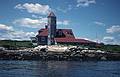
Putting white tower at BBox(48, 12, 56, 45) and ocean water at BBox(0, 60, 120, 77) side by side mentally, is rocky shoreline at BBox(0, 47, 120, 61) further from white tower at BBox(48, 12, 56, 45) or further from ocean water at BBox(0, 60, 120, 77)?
ocean water at BBox(0, 60, 120, 77)

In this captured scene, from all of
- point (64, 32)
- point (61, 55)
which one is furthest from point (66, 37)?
point (61, 55)

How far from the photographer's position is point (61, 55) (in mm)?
104750

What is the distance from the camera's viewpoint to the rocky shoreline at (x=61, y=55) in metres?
101

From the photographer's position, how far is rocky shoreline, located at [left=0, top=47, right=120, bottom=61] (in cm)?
10109

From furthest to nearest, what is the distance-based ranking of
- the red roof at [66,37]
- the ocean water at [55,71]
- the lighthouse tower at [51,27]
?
the red roof at [66,37] < the lighthouse tower at [51,27] < the ocean water at [55,71]

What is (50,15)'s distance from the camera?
128m

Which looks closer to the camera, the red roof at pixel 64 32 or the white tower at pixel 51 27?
the white tower at pixel 51 27

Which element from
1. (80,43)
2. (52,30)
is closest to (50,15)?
(52,30)

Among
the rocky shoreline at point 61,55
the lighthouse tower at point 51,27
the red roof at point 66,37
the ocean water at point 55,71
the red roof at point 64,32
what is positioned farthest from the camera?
the red roof at point 64,32

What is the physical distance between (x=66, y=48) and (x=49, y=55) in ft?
29.8

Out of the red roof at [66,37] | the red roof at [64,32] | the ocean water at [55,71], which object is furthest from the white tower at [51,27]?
the ocean water at [55,71]

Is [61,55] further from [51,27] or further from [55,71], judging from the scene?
[55,71]

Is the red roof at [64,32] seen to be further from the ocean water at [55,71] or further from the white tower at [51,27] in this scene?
the ocean water at [55,71]

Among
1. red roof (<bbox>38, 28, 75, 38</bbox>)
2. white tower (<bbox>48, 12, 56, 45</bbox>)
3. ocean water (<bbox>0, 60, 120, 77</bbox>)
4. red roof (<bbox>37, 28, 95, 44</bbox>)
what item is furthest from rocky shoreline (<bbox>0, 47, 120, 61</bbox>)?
ocean water (<bbox>0, 60, 120, 77</bbox>)
